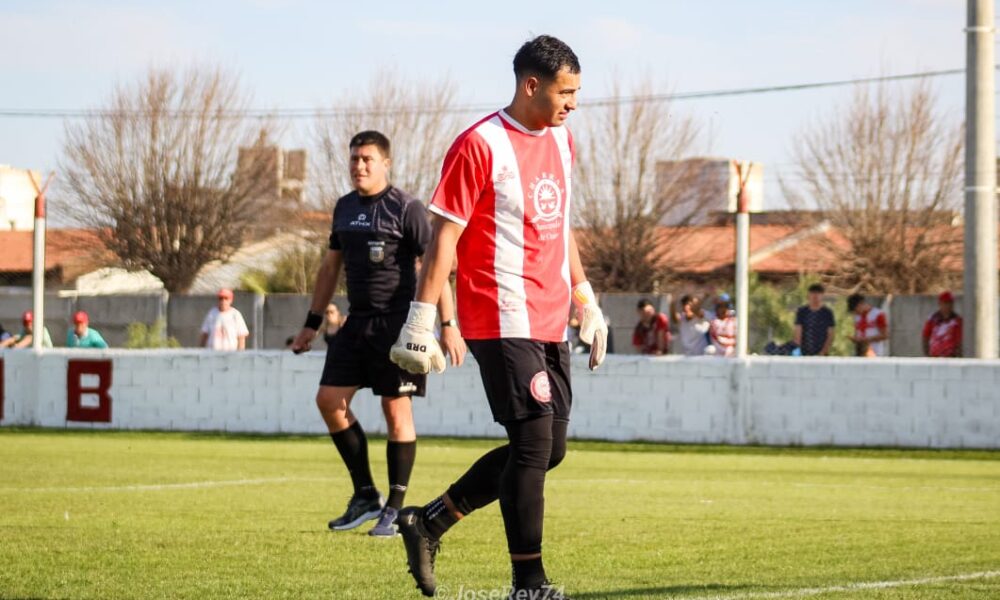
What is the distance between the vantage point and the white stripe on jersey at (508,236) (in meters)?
5.45

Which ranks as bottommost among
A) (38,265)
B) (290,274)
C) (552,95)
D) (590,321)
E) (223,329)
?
(223,329)

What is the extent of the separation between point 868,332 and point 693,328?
6.43 feet

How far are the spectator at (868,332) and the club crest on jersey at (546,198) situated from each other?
12.4 m

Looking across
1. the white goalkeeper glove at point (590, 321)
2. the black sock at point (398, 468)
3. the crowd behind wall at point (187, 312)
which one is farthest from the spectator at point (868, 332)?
the white goalkeeper glove at point (590, 321)

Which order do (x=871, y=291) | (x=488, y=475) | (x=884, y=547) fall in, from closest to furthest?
(x=488, y=475) → (x=884, y=547) → (x=871, y=291)

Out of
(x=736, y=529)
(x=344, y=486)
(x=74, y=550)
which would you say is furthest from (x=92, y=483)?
(x=736, y=529)

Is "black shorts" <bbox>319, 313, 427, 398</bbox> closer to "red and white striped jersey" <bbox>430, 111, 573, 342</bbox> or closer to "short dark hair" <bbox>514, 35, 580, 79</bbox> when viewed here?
"red and white striped jersey" <bbox>430, 111, 573, 342</bbox>

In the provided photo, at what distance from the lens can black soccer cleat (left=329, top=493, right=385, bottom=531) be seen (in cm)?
810

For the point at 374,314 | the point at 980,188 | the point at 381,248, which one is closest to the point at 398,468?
the point at 374,314

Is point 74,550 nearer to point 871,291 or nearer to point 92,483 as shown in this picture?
point 92,483

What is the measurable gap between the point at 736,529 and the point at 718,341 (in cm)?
916

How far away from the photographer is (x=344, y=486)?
10977mm

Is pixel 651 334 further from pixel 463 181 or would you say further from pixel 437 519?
pixel 463 181

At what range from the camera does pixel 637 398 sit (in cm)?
1672
